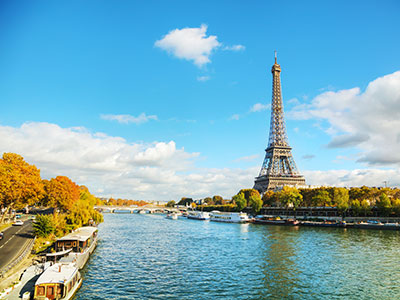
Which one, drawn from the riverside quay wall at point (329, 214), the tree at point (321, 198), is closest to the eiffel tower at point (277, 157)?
the riverside quay wall at point (329, 214)

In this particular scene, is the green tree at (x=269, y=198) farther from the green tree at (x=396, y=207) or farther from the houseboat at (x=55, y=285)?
the houseboat at (x=55, y=285)

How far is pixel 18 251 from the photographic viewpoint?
36.4 m

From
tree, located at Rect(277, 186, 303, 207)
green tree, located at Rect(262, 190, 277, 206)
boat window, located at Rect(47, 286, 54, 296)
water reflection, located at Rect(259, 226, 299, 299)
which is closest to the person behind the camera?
boat window, located at Rect(47, 286, 54, 296)

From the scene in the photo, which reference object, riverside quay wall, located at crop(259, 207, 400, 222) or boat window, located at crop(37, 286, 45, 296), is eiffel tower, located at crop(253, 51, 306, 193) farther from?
boat window, located at crop(37, 286, 45, 296)

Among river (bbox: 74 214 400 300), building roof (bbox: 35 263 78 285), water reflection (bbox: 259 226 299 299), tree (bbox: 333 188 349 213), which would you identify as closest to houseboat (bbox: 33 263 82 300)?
building roof (bbox: 35 263 78 285)

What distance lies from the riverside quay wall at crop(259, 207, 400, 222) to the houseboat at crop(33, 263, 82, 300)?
103081 millimetres

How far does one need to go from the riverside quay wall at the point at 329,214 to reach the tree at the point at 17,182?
10029 cm

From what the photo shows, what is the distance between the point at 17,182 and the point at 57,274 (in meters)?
33.4

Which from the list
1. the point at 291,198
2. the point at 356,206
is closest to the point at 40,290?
the point at 356,206

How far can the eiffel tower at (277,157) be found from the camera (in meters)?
156

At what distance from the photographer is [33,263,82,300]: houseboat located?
22.8 metres

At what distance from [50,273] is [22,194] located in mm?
34149

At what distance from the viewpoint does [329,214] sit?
123m

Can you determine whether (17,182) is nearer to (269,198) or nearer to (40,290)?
(40,290)
